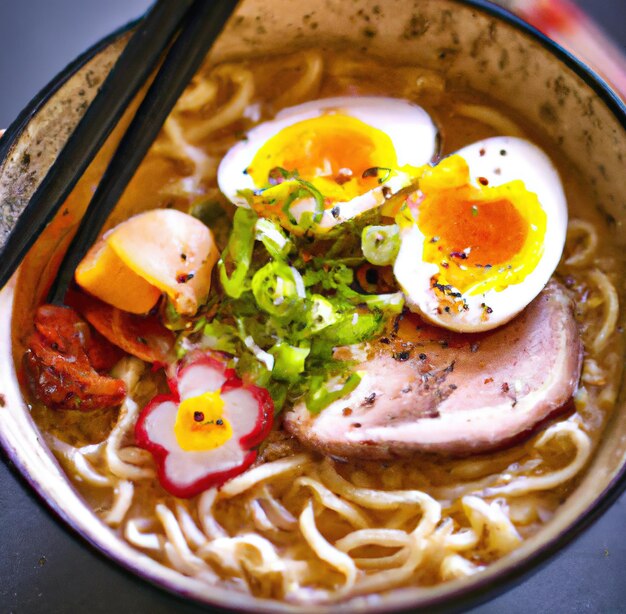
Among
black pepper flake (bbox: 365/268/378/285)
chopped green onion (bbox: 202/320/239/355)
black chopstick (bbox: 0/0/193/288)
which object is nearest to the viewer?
black chopstick (bbox: 0/0/193/288)

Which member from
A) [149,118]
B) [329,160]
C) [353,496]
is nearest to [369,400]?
[353,496]

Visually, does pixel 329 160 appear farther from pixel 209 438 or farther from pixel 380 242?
pixel 209 438

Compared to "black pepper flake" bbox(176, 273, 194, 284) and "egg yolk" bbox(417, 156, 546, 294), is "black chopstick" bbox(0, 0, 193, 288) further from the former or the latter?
"egg yolk" bbox(417, 156, 546, 294)

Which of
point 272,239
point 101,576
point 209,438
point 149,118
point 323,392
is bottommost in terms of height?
point 101,576

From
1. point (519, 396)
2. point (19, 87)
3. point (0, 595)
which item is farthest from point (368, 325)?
point (19, 87)

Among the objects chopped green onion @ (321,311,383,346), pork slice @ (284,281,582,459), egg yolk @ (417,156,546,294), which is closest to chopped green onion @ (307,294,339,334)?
chopped green onion @ (321,311,383,346)
